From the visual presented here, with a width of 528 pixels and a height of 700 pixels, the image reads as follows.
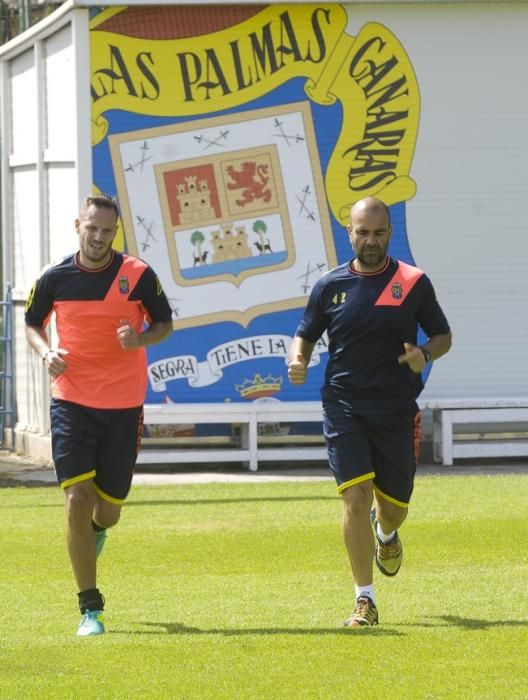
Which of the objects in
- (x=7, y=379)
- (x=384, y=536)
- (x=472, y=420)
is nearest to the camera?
(x=384, y=536)

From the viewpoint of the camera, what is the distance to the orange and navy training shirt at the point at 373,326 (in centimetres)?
806

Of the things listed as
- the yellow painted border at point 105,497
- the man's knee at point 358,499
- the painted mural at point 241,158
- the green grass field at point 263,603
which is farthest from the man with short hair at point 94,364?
the painted mural at point 241,158

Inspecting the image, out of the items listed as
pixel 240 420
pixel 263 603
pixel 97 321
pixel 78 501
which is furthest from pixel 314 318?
pixel 240 420

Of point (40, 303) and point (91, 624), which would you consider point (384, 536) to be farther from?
point (40, 303)

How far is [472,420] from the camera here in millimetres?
17016

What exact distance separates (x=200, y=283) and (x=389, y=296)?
8.89 meters

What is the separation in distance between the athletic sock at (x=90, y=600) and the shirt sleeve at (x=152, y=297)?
144 centimetres

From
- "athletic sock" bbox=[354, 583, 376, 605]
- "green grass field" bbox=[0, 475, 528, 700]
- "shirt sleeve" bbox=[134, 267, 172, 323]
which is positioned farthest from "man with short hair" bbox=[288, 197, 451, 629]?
"shirt sleeve" bbox=[134, 267, 172, 323]

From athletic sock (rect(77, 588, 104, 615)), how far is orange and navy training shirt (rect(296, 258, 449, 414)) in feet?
5.11

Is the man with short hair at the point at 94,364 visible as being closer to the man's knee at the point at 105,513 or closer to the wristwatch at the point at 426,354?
the man's knee at the point at 105,513

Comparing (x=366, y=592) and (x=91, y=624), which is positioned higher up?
(x=366, y=592)

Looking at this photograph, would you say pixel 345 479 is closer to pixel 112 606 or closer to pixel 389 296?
pixel 389 296

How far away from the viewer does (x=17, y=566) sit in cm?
1065

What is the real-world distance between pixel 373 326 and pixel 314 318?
35cm
